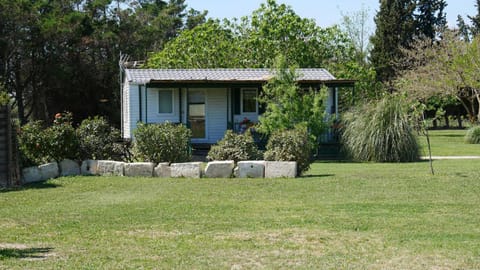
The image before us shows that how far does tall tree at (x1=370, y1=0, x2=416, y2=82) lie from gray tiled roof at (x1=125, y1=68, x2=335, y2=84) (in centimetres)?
2151

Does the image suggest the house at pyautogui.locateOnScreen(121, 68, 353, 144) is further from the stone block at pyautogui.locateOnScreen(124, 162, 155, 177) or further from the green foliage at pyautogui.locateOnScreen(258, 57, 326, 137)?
the stone block at pyautogui.locateOnScreen(124, 162, 155, 177)

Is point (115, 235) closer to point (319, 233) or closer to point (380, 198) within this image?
point (319, 233)

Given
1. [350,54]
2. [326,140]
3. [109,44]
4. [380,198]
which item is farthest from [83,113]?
[380,198]

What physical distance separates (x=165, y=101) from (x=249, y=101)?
3.04 m

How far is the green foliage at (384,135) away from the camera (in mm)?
19266

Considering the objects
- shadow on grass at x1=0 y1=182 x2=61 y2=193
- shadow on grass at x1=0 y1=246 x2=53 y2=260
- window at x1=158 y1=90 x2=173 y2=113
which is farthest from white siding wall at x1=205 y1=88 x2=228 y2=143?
shadow on grass at x1=0 y1=246 x2=53 y2=260

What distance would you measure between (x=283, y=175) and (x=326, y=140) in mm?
9067

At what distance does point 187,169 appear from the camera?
1427 centimetres

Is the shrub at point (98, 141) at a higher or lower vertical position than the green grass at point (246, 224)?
higher

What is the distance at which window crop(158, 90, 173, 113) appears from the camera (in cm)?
2419

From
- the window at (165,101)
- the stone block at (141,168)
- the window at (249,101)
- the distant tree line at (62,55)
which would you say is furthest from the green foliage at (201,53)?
the stone block at (141,168)

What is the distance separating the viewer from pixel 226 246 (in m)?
7.29

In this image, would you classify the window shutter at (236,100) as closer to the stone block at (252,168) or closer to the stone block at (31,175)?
the stone block at (252,168)

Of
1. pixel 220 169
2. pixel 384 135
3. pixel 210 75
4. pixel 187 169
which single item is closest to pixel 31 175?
pixel 187 169
